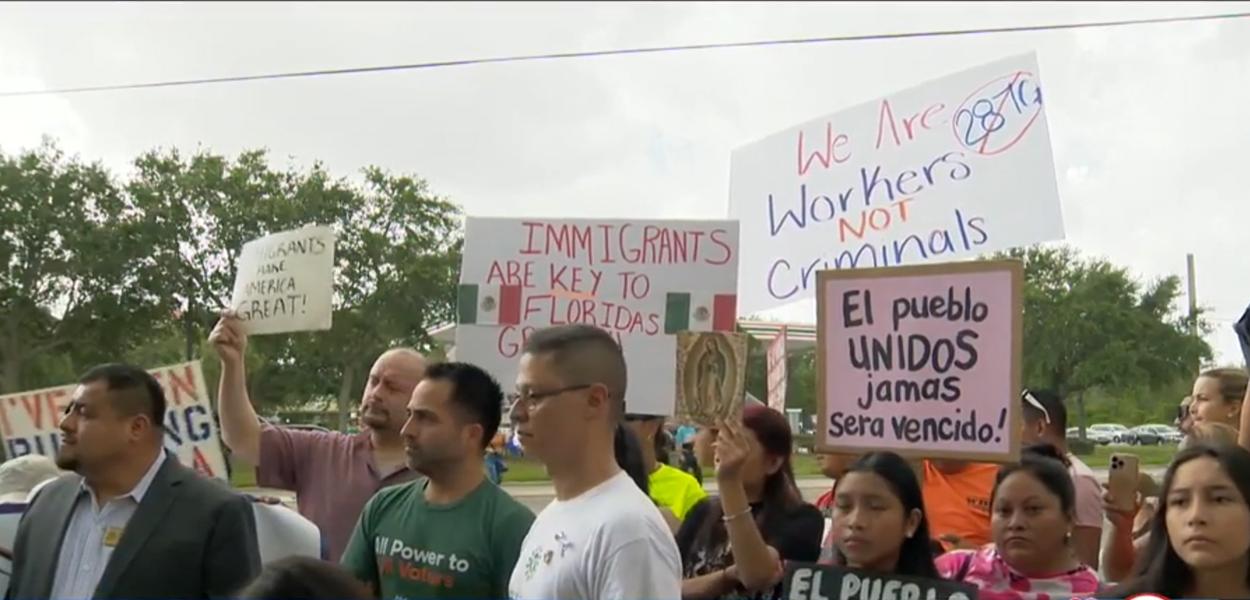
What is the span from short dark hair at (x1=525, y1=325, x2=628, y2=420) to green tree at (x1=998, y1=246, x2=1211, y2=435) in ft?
72.0

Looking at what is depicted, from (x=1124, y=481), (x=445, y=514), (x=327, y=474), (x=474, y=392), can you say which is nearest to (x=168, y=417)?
(x=327, y=474)

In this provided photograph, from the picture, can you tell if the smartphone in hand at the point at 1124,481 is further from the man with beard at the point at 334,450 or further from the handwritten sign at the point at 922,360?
the man with beard at the point at 334,450

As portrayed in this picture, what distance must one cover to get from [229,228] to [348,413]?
4.14 m

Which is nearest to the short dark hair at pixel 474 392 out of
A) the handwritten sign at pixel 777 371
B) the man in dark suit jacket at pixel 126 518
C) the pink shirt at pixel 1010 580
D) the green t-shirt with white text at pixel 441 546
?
the green t-shirt with white text at pixel 441 546

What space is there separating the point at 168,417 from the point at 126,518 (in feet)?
9.94

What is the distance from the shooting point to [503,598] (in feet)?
10.2

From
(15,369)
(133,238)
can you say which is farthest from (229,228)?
(15,369)

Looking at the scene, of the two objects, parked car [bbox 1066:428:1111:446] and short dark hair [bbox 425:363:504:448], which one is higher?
short dark hair [bbox 425:363:504:448]

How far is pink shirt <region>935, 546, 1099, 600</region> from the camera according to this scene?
338 cm

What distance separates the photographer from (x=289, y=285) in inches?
195

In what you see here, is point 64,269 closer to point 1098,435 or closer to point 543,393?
point 543,393

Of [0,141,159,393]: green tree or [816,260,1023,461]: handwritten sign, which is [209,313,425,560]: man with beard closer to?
[816,260,1023,461]: handwritten sign

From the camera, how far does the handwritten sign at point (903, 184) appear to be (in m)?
5.05

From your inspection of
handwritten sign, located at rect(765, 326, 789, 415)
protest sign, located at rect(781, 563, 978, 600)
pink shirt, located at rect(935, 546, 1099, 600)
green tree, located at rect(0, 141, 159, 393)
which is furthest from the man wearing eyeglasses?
green tree, located at rect(0, 141, 159, 393)
